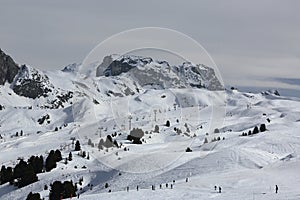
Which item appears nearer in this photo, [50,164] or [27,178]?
[27,178]

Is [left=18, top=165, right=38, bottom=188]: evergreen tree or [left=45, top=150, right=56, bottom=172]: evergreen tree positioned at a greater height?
[left=45, top=150, right=56, bottom=172]: evergreen tree

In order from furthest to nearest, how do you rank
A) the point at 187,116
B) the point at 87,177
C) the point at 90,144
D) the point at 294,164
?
the point at 187,116 → the point at 90,144 → the point at 87,177 → the point at 294,164

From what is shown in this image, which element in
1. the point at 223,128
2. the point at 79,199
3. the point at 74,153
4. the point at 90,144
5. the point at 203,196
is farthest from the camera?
the point at 223,128

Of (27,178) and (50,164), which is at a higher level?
(50,164)

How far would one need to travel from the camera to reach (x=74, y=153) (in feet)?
288

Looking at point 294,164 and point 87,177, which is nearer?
point 294,164

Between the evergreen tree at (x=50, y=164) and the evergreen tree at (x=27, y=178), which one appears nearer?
the evergreen tree at (x=27, y=178)

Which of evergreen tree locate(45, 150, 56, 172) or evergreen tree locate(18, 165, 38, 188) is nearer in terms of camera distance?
evergreen tree locate(18, 165, 38, 188)

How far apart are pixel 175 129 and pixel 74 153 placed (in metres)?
45.2

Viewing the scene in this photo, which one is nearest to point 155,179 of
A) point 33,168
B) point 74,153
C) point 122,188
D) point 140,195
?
point 122,188

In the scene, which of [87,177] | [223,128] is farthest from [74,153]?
[223,128]

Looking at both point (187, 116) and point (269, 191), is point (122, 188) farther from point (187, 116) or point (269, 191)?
point (187, 116)

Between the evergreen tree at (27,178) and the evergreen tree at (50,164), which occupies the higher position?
the evergreen tree at (50,164)

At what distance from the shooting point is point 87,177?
68312 millimetres
